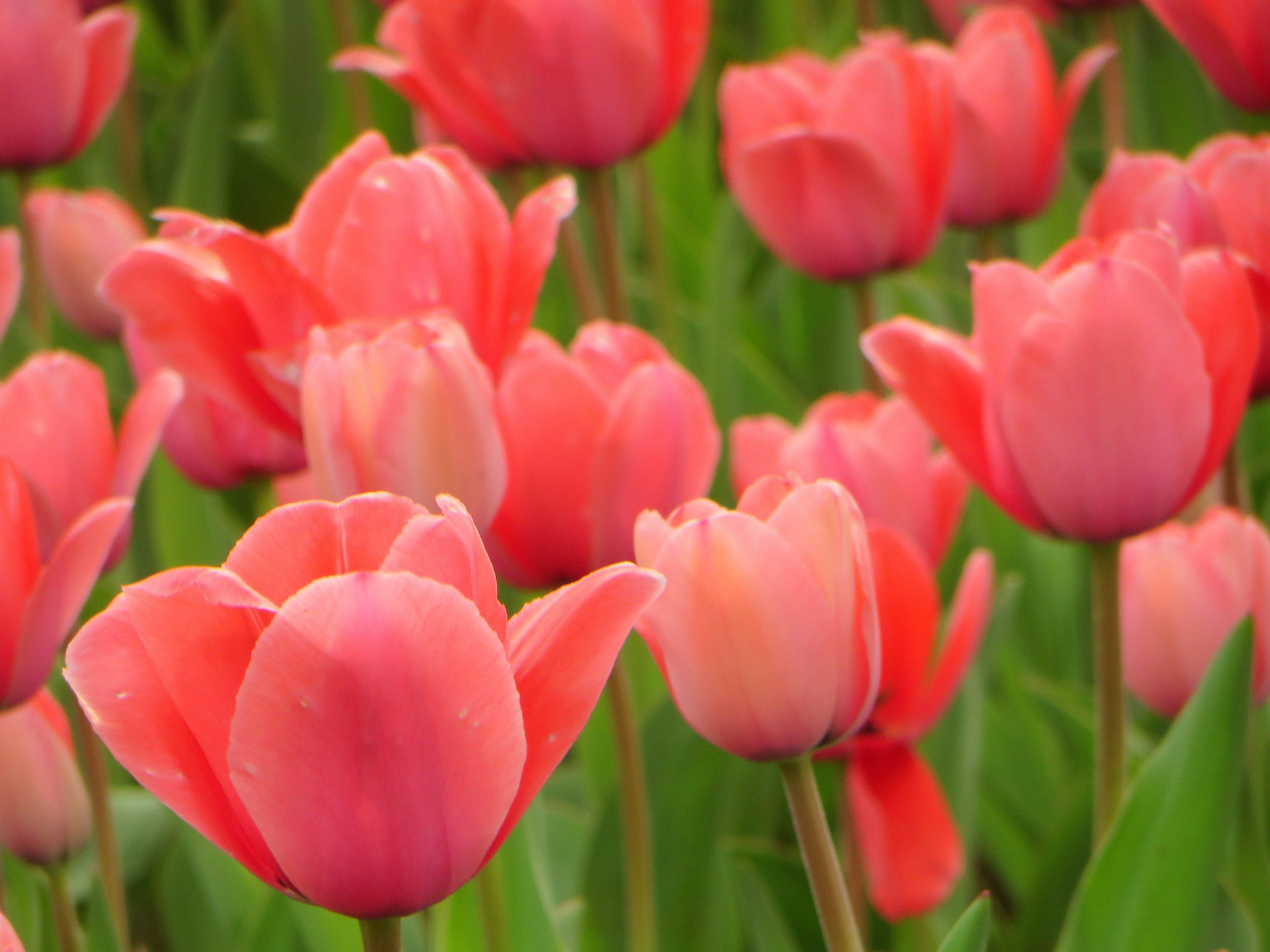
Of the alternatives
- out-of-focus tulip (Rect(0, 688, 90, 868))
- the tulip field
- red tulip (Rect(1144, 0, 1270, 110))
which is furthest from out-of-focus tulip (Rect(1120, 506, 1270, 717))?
out-of-focus tulip (Rect(0, 688, 90, 868))

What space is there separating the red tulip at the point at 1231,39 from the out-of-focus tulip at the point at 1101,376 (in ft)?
1.10

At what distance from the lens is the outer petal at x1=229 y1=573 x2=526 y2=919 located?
0.33 m

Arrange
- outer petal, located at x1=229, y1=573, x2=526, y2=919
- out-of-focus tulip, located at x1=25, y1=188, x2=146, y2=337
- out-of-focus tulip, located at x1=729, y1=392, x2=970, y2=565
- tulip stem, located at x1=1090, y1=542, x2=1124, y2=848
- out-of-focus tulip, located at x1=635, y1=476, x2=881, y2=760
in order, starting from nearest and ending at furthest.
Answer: outer petal, located at x1=229, y1=573, x2=526, y2=919 < out-of-focus tulip, located at x1=635, y1=476, x2=881, y2=760 < tulip stem, located at x1=1090, y1=542, x2=1124, y2=848 < out-of-focus tulip, located at x1=729, y1=392, x2=970, y2=565 < out-of-focus tulip, located at x1=25, y1=188, x2=146, y2=337

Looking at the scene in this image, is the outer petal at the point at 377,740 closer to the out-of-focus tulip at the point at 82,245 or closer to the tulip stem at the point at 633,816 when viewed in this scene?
the tulip stem at the point at 633,816

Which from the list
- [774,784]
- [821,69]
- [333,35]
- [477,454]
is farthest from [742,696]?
[333,35]

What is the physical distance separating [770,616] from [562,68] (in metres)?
0.47

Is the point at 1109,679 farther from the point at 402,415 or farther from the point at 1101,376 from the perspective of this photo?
the point at 402,415

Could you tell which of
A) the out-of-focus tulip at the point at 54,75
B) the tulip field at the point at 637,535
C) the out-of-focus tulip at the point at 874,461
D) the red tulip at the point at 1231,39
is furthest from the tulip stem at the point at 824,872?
the out-of-focus tulip at the point at 54,75

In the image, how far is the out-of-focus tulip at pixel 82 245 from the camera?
114 cm

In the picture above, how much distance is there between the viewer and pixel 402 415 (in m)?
0.51

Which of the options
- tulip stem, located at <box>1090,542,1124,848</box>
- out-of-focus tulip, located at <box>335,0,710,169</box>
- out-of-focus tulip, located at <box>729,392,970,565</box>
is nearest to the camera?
tulip stem, located at <box>1090,542,1124,848</box>

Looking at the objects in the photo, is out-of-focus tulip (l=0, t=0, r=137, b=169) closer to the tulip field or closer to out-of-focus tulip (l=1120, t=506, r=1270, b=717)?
the tulip field

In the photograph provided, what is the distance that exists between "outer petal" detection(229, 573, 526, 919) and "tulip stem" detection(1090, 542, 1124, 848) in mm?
277

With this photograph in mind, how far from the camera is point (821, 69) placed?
102 cm
